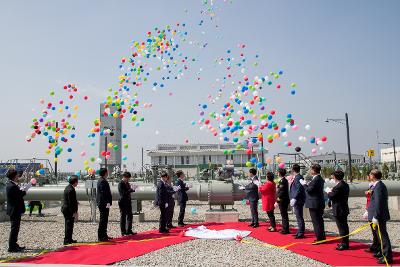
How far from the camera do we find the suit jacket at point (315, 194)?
825 cm

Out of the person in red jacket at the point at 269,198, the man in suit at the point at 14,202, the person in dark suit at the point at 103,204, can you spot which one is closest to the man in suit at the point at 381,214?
the person in red jacket at the point at 269,198

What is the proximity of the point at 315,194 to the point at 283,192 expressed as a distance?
130cm

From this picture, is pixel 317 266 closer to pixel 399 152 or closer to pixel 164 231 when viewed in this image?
pixel 164 231

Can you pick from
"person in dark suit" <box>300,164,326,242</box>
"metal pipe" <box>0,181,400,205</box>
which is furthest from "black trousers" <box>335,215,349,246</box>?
"metal pipe" <box>0,181,400,205</box>

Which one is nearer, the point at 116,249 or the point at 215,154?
the point at 116,249

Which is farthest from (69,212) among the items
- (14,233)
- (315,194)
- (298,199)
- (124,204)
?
(315,194)

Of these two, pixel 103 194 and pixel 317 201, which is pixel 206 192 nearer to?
pixel 103 194

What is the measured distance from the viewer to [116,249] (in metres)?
7.95

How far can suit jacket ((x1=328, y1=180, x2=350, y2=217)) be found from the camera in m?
7.58

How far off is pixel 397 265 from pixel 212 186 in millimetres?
7635

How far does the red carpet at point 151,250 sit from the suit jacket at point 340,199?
0.77 m

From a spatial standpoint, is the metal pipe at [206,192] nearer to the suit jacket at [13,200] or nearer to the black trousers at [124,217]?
the black trousers at [124,217]

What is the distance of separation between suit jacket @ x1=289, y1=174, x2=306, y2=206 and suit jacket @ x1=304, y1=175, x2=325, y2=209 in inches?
24.0

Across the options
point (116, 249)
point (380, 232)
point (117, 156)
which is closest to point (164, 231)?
point (116, 249)
